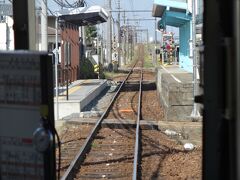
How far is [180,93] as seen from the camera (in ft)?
51.6

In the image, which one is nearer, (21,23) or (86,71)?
(21,23)

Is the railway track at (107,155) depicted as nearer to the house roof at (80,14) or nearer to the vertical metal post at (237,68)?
the vertical metal post at (237,68)

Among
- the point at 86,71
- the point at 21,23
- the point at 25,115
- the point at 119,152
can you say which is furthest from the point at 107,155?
the point at 86,71

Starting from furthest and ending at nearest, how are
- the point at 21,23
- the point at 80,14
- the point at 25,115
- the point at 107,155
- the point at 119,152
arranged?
1. the point at 80,14
2. the point at 119,152
3. the point at 107,155
4. the point at 21,23
5. the point at 25,115

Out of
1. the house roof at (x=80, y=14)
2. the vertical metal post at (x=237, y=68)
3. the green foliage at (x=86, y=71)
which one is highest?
the house roof at (x=80, y=14)

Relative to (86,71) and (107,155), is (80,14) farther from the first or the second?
(107,155)

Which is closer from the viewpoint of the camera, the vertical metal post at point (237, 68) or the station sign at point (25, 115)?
the vertical metal post at point (237, 68)

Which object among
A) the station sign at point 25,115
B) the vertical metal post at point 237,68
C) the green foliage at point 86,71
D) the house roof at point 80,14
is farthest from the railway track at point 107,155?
the green foliage at point 86,71

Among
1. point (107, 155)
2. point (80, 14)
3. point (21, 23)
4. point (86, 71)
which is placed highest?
point (80, 14)

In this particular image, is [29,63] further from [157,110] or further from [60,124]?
[157,110]

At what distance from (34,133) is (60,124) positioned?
39.1 ft

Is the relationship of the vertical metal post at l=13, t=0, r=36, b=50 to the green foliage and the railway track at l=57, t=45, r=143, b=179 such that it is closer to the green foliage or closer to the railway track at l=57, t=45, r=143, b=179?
the railway track at l=57, t=45, r=143, b=179

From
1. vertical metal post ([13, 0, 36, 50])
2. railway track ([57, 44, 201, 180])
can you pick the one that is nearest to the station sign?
vertical metal post ([13, 0, 36, 50])

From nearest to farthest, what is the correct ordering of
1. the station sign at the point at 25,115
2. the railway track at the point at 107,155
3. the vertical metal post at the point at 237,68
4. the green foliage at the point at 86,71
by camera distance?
the vertical metal post at the point at 237,68 < the station sign at the point at 25,115 < the railway track at the point at 107,155 < the green foliage at the point at 86,71
